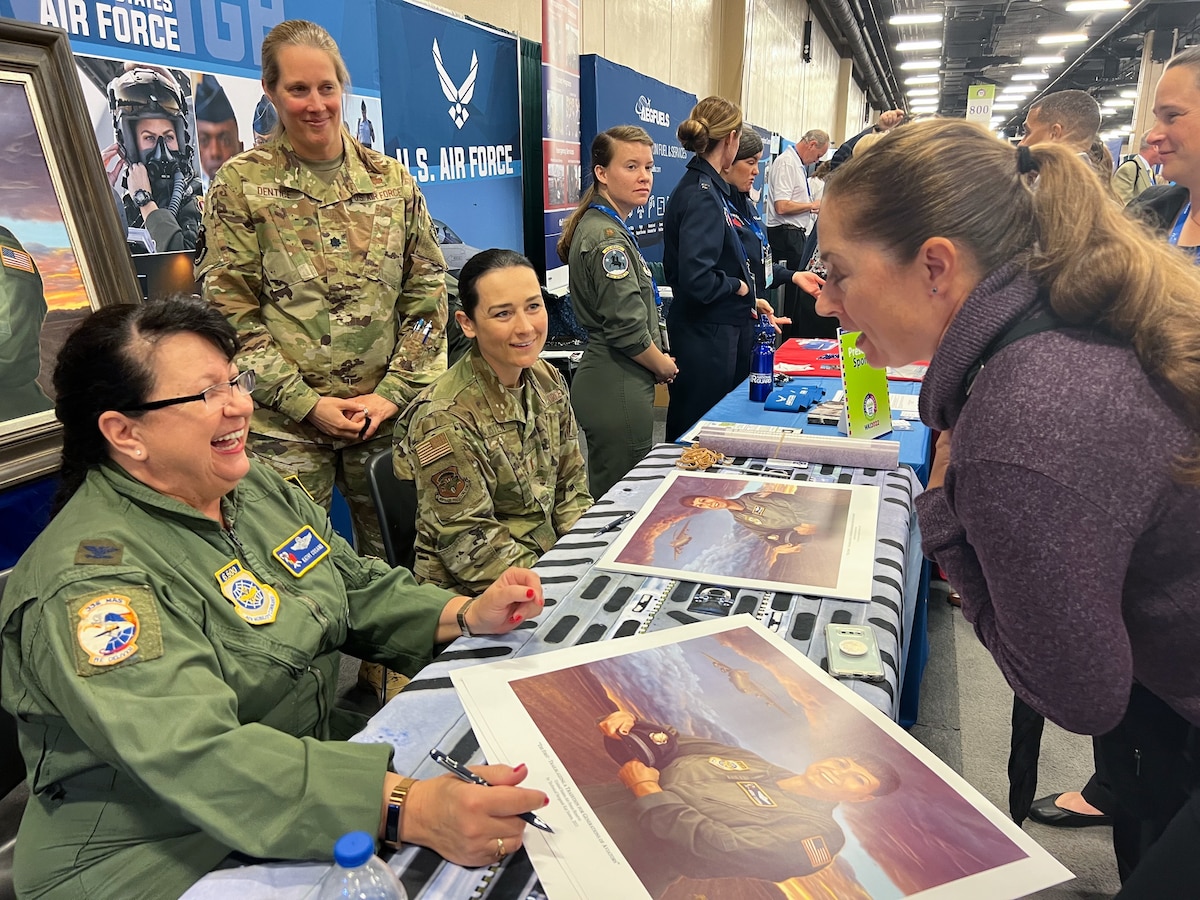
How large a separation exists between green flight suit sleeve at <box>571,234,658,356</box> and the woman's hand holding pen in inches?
79.1

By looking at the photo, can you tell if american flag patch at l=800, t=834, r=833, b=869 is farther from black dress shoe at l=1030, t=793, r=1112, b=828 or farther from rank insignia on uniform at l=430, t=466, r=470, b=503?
black dress shoe at l=1030, t=793, r=1112, b=828

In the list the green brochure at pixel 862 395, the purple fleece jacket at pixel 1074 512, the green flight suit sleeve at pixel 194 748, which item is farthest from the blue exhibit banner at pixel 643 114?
the green flight suit sleeve at pixel 194 748

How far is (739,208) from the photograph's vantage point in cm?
329

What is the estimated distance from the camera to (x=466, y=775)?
2.56 ft

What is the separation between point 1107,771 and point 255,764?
93 cm

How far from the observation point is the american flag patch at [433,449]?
159 cm

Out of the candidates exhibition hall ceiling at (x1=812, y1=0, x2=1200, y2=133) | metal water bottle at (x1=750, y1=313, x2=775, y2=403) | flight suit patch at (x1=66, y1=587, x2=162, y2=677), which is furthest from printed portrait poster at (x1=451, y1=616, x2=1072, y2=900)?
exhibition hall ceiling at (x1=812, y1=0, x2=1200, y2=133)

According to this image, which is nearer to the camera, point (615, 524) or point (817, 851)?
point (817, 851)

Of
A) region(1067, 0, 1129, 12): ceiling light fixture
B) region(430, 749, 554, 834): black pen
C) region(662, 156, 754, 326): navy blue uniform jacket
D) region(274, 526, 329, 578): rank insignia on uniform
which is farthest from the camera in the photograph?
region(1067, 0, 1129, 12): ceiling light fixture

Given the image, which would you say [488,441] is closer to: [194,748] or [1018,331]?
[194,748]

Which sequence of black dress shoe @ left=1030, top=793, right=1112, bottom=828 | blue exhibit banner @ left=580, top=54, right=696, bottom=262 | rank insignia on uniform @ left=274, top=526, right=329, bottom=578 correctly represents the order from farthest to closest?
1. blue exhibit banner @ left=580, top=54, right=696, bottom=262
2. black dress shoe @ left=1030, top=793, right=1112, bottom=828
3. rank insignia on uniform @ left=274, top=526, right=329, bottom=578

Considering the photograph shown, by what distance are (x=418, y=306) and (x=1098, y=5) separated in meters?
11.7

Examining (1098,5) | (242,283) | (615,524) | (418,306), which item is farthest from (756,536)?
(1098,5)

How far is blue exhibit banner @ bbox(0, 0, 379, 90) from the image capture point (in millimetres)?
1763
